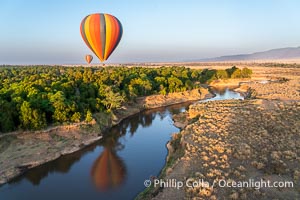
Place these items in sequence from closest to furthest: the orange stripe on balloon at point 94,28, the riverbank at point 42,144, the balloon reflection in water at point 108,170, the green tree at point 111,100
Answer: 1. the balloon reflection in water at point 108,170
2. the riverbank at point 42,144
3. the orange stripe on balloon at point 94,28
4. the green tree at point 111,100

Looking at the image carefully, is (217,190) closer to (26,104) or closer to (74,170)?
(74,170)

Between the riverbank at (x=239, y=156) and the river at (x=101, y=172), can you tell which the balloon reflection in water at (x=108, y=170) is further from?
the riverbank at (x=239, y=156)

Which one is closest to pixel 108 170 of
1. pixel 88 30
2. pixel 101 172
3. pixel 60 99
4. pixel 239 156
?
pixel 101 172

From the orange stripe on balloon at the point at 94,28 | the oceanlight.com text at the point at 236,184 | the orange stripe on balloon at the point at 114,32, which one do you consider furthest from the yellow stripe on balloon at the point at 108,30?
the oceanlight.com text at the point at 236,184

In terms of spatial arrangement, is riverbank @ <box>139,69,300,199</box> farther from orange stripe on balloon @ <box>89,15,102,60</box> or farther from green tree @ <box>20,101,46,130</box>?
orange stripe on balloon @ <box>89,15,102,60</box>

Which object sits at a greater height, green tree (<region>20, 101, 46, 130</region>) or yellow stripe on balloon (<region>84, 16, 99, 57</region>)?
yellow stripe on balloon (<region>84, 16, 99, 57</region>)

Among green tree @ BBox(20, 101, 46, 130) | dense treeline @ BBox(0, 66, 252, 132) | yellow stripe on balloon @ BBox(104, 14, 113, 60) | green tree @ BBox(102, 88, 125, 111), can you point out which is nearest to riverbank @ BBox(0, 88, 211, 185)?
green tree @ BBox(20, 101, 46, 130)
